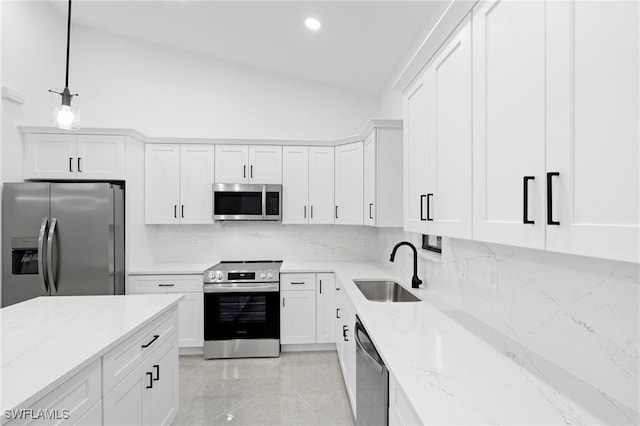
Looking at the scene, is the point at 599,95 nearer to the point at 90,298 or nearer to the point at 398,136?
the point at 398,136

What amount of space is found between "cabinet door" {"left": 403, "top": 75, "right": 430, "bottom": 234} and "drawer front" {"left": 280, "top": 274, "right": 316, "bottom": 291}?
1744mm

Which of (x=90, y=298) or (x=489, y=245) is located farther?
(x=90, y=298)

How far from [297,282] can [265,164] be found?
140cm

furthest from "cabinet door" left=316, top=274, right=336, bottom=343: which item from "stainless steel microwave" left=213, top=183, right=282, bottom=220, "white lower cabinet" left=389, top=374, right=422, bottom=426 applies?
"white lower cabinet" left=389, top=374, right=422, bottom=426

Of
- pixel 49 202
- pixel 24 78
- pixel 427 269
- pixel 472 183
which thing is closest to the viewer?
pixel 472 183

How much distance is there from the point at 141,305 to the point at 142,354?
0.34 metres

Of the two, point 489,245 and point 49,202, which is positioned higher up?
point 49,202

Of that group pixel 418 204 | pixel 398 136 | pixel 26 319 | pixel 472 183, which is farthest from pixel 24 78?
pixel 472 183

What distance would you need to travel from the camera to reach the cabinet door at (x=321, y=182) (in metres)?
3.79

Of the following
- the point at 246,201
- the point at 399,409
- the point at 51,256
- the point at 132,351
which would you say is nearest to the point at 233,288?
the point at 246,201

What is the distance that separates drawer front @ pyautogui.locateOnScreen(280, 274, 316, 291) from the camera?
11.4ft

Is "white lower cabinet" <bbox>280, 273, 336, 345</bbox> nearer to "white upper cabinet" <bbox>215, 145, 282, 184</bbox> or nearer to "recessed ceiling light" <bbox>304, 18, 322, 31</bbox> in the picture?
"white upper cabinet" <bbox>215, 145, 282, 184</bbox>

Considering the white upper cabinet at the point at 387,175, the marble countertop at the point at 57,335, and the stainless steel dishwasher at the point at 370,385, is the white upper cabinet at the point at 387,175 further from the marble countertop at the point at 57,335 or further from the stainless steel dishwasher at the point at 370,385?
the marble countertop at the point at 57,335

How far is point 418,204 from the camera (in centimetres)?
181
